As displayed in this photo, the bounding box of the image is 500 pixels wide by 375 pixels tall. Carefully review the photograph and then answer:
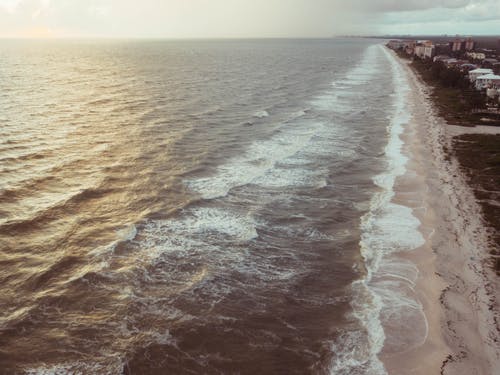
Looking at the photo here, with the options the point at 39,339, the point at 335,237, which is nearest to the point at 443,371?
the point at 335,237

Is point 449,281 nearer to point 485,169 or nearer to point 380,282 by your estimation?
point 380,282

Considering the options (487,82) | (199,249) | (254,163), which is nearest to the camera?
(199,249)

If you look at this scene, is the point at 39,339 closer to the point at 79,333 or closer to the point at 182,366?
the point at 79,333

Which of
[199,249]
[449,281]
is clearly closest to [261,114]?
[199,249]

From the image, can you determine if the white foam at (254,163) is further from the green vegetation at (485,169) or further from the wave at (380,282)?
the green vegetation at (485,169)

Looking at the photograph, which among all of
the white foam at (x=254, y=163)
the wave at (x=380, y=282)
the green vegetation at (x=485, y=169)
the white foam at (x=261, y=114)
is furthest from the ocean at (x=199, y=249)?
the white foam at (x=261, y=114)

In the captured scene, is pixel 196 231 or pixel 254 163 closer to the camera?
pixel 196 231
